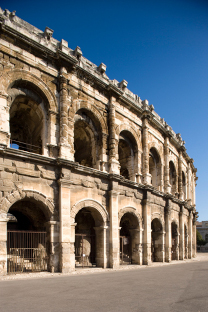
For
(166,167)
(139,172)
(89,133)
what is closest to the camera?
(89,133)

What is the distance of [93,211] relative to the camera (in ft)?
38.7

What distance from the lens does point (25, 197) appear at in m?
9.17

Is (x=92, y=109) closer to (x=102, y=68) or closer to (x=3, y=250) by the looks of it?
(x=102, y=68)

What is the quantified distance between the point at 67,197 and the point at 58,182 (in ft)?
2.02

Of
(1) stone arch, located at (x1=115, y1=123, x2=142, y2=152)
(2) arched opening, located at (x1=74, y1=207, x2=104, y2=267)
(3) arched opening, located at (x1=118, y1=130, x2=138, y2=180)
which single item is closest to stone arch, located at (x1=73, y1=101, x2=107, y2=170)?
(1) stone arch, located at (x1=115, y1=123, x2=142, y2=152)

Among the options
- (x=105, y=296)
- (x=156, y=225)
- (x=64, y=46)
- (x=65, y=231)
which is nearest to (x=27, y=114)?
(x=64, y=46)

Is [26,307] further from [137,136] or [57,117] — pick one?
[137,136]

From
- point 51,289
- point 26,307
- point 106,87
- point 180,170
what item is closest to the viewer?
point 26,307

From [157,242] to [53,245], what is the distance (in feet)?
27.8

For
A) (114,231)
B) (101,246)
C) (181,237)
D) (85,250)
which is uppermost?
(114,231)

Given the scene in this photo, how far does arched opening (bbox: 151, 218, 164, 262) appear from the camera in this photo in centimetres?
1620

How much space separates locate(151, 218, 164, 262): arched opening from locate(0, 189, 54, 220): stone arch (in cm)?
817

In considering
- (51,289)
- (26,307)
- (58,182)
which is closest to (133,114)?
(58,182)

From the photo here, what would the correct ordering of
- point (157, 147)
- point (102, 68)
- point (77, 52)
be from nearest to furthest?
point (77, 52) → point (102, 68) → point (157, 147)
